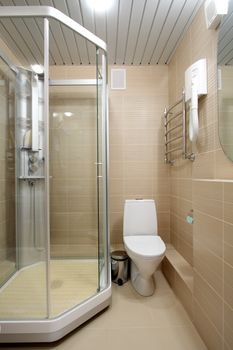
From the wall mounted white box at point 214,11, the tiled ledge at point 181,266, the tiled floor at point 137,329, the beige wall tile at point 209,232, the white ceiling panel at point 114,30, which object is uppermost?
the white ceiling panel at point 114,30

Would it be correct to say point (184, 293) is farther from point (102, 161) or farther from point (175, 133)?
point (175, 133)

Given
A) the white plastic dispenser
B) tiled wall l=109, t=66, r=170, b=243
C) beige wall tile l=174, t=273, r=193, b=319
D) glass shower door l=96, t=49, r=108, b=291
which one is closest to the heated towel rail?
tiled wall l=109, t=66, r=170, b=243

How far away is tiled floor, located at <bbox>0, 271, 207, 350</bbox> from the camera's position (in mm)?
1304

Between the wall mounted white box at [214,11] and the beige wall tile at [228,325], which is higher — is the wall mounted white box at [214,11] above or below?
above

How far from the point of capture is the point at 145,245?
184 centimetres

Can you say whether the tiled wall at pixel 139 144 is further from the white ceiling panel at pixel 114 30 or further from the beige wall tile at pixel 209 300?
the beige wall tile at pixel 209 300

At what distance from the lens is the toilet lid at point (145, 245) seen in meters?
1.68

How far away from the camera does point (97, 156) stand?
194 centimetres

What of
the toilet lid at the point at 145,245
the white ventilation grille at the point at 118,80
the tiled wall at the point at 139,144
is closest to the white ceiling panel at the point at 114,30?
the white ventilation grille at the point at 118,80

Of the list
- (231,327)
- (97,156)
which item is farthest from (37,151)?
(231,327)

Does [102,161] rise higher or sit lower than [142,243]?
higher

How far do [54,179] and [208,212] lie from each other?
1.38 meters

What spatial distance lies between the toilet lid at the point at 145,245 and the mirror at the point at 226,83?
91 cm

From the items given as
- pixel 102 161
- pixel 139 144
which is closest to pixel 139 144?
pixel 139 144
